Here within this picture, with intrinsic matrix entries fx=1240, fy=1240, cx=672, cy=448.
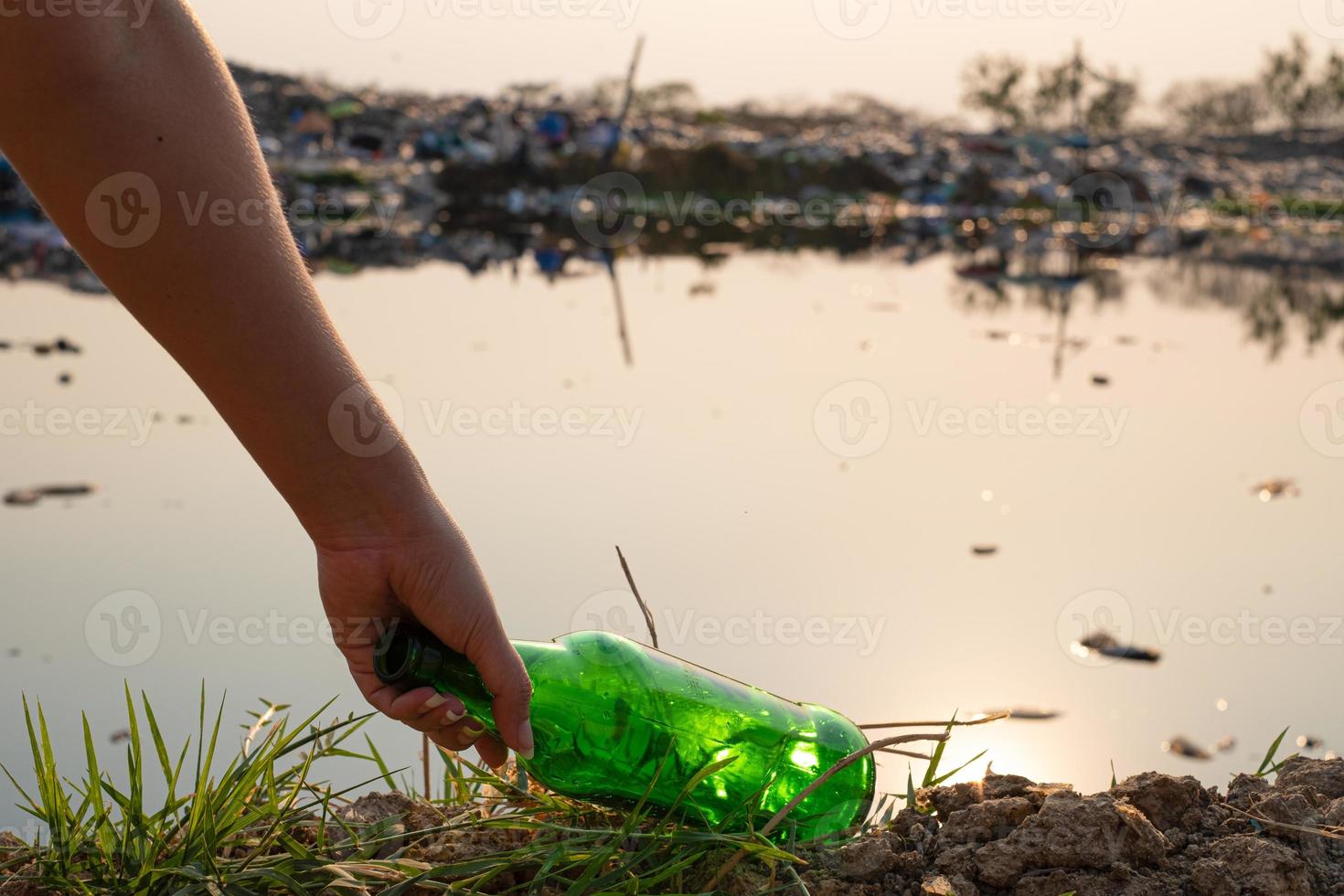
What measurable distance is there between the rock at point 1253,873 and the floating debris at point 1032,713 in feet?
2.97

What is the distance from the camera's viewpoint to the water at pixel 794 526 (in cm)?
220

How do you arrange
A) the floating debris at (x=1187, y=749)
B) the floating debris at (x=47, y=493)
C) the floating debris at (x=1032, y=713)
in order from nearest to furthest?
the floating debris at (x=1187, y=749), the floating debris at (x=1032, y=713), the floating debris at (x=47, y=493)

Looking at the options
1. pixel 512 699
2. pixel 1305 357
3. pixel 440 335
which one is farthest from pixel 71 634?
pixel 1305 357

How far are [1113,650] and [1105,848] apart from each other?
124cm

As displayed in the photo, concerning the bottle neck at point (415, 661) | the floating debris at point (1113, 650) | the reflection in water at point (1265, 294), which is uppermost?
the reflection in water at point (1265, 294)

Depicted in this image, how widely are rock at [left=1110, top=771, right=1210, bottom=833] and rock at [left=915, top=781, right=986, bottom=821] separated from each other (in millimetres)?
159

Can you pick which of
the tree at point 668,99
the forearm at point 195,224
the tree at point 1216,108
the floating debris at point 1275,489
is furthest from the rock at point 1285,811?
the tree at point 1216,108

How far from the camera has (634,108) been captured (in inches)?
977

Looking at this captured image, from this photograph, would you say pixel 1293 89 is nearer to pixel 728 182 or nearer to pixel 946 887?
pixel 728 182

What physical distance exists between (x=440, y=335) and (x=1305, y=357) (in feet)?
11.7

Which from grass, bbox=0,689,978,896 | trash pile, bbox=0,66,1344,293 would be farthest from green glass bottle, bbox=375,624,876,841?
trash pile, bbox=0,66,1344,293

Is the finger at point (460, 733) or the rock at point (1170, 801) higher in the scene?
the finger at point (460, 733)

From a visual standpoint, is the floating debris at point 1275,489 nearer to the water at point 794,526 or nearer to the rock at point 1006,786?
the water at point 794,526

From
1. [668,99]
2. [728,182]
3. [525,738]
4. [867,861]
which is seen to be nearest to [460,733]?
[525,738]
